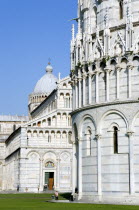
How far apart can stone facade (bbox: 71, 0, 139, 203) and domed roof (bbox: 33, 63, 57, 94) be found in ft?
212

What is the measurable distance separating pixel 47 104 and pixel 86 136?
47780 millimetres

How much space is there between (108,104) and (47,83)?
232 ft

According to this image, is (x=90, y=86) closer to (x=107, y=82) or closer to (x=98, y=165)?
(x=107, y=82)

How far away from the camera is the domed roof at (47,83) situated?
102 m

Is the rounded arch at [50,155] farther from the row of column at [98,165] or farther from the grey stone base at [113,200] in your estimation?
the grey stone base at [113,200]

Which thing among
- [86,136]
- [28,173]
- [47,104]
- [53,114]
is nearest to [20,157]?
[28,173]

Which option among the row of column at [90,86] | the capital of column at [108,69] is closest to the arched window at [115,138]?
the row of column at [90,86]

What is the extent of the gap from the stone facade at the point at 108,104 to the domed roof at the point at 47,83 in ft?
212

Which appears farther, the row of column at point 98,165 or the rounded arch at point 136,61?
the rounded arch at point 136,61

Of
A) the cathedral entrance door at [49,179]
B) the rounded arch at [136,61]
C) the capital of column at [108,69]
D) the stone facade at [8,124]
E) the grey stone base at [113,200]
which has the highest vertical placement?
the stone facade at [8,124]

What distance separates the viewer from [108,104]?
109 ft

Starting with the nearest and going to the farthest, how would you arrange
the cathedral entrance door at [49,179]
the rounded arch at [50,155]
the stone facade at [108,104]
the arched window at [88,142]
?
the stone facade at [108,104] → the arched window at [88,142] → the rounded arch at [50,155] → the cathedral entrance door at [49,179]

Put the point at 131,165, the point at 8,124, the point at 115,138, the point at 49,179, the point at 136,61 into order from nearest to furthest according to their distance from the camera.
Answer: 1. the point at 131,165
2. the point at 136,61
3. the point at 115,138
4. the point at 49,179
5. the point at 8,124

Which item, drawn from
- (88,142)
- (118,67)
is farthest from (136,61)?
(88,142)
